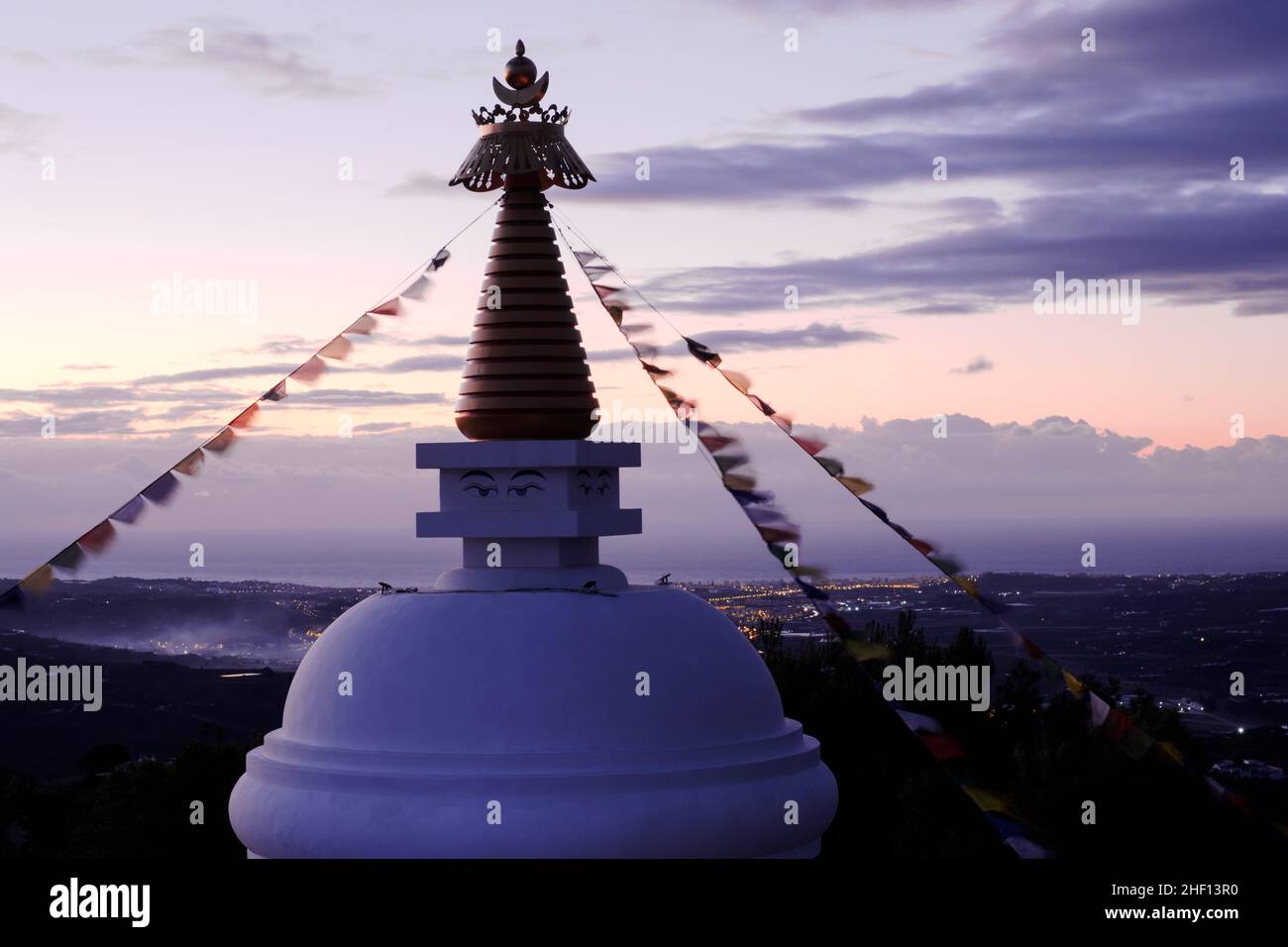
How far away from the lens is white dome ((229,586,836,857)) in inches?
667

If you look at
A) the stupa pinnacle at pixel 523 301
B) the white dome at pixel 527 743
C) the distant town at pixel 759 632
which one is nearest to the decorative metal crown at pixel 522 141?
the stupa pinnacle at pixel 523 301

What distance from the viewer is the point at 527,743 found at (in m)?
17.2

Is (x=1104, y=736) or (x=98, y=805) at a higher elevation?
(x=1104, y=736)

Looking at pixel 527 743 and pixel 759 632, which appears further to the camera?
pixel 759 632

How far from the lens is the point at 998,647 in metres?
→ 75.2

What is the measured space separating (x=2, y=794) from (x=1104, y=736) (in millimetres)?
35587

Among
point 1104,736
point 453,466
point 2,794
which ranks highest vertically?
point 453,466

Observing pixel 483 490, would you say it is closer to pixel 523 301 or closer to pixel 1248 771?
pixel 523 301

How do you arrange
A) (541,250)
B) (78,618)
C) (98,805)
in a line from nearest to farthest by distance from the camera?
(541,250), (98,805), (78,618)

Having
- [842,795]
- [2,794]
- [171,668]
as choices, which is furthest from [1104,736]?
[171,668]

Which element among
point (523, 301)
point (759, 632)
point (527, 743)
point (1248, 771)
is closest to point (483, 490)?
point (523, 301)

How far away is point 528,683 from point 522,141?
5.75 metres
